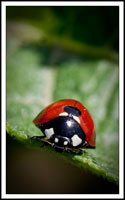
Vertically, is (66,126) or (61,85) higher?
(61,85)

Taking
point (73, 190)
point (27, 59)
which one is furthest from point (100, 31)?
point (73, 190)

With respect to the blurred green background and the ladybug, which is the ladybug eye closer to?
the ladybug

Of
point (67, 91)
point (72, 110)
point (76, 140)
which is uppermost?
point (67, 91)

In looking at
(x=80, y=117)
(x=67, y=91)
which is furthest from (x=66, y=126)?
(x=67, y=91)

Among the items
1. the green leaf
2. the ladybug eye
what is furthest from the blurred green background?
the ladybug eye

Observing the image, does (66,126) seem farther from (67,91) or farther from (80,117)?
(67,91)

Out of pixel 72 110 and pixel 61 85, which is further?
pixel 61 85

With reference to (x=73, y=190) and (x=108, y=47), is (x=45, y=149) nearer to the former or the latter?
(x=73, y=190)
